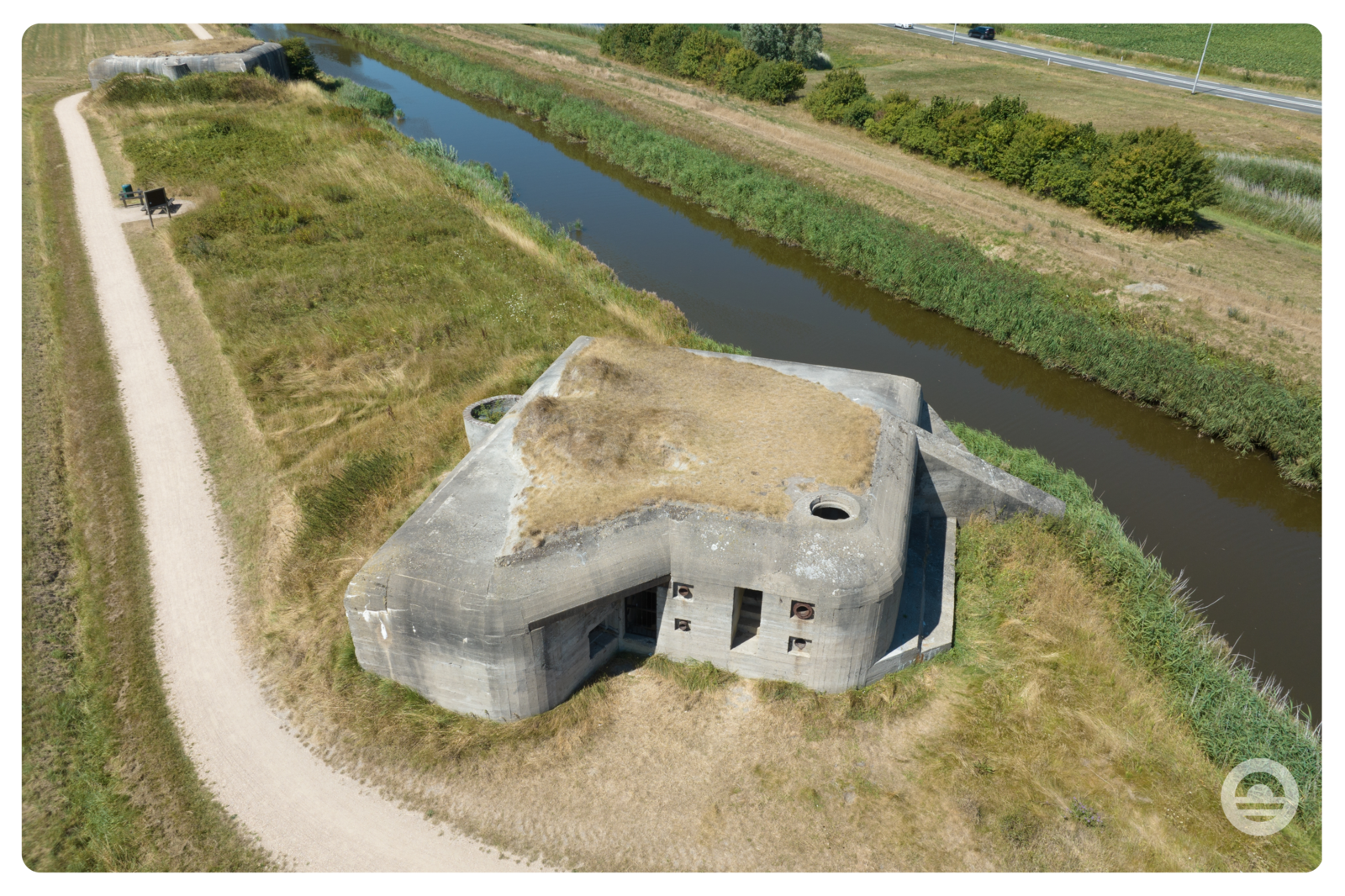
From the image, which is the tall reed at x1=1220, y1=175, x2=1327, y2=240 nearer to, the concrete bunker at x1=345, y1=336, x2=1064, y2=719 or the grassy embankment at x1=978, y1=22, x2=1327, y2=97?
the grassy embankment at x1=978, y1=22, x2=1327, y2=97

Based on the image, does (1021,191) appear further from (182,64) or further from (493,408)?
(182,64)

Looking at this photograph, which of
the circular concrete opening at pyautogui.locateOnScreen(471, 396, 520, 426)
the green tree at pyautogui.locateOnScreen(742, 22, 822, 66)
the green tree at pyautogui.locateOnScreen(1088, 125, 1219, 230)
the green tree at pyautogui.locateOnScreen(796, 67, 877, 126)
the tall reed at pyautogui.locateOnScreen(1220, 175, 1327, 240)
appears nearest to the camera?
the circular concrete opening at pyautogui.locateOnScreen(471, 396, 520, 426)

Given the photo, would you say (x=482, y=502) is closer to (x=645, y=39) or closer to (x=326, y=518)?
(x=326, y=518)

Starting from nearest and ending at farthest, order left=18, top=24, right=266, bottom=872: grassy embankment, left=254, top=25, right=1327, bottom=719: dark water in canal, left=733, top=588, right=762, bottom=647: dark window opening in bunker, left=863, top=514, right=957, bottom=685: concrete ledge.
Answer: left=18, top=24, right=266, bottom=872: grassy embankment
left=733, top=588, right=762, bottom=647: dark window opening in bunker
left=863, top=514, right=957, bottom=685: concrete ledge
left=254, top=25, right=1327, bottom=719: dark water in canal

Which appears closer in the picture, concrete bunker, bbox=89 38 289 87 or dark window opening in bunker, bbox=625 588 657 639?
dark window opening in bunker, bbox=625 588 657 639

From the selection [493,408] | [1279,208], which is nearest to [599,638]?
[493,408]

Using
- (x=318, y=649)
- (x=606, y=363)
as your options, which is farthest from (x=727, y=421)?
(x=318, y=649)

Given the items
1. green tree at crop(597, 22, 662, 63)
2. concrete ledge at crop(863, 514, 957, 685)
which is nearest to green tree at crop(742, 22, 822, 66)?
green tree at crop(597, 22, 662, 63)

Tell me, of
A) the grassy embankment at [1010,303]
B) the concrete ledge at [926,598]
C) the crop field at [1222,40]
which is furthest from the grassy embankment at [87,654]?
the crop field at [1222,40]
